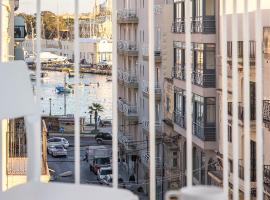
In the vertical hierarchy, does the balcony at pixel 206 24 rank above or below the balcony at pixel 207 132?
above

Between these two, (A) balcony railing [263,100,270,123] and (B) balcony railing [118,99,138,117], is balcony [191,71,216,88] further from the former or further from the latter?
(B) balcony railing [118,99,138,117]

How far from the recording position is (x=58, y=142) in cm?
2525

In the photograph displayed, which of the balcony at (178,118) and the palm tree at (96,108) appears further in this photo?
the palm tree at (96,108)

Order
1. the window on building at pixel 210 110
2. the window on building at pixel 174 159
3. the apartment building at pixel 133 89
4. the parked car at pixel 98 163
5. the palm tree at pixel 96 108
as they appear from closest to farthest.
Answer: the window on building at pixel 210 110 < the window on building at pixel 174 159 < the apartment building at pixel 133 89 < the parked car at pixel 98 163 < the palm tree at pixel 96 108

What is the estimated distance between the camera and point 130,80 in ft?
75.8

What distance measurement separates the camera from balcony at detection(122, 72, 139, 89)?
23.0 metres

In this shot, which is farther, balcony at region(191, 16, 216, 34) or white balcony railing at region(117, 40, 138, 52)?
white balcony railing at region(117, 40, 138, 52)

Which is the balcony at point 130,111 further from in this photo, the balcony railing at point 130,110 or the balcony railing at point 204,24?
the balcony railing at point 204,24

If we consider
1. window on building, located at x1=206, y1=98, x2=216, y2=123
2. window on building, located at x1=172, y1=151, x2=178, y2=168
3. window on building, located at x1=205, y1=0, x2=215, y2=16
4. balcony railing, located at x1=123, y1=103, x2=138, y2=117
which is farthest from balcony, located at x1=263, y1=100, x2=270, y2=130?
balcony railing, located at x1=123, y1=103, x2=138, y2=117

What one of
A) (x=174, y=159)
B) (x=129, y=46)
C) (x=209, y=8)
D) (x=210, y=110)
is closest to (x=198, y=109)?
(x=210, y=110)

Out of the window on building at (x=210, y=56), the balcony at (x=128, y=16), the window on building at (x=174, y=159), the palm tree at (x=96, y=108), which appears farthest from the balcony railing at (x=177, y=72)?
the palm tree at (x=96, y=108)

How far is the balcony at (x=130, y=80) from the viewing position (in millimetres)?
23000

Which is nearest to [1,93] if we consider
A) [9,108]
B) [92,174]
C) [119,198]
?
[9,108]

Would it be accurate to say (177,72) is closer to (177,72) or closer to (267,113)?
(177,72)
